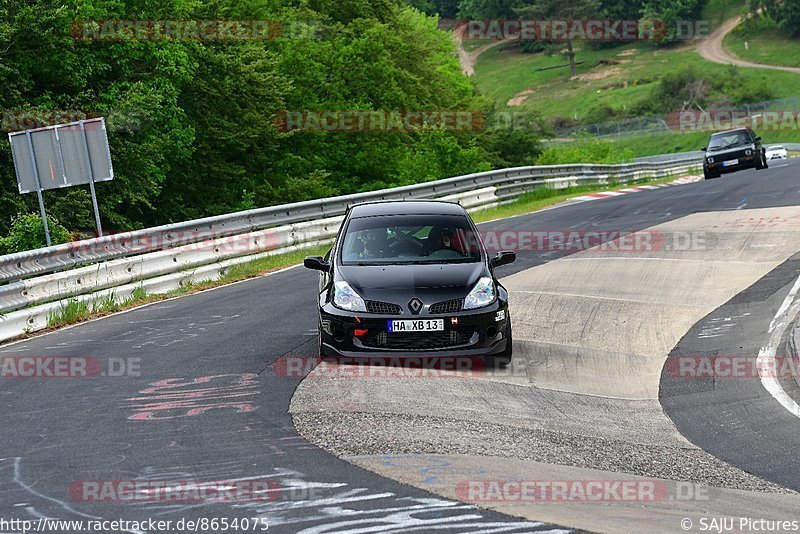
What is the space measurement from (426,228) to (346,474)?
5.19 meters

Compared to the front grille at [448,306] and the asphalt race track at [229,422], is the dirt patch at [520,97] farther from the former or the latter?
the front grille at [448,306]

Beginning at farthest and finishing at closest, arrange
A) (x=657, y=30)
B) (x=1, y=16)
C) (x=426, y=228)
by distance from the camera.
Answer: (x=657, y=30) → (x=1, y=16) → (x=426, y=228)

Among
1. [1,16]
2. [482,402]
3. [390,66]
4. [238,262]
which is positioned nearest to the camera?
[482,402]

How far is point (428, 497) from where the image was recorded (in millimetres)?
6562

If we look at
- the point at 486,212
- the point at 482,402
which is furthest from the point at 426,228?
the point at 486,212

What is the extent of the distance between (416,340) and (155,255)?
26.3 feet

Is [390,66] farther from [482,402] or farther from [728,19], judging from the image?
[728,19]

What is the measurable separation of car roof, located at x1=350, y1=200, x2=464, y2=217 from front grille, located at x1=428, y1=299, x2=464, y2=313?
5.79ft

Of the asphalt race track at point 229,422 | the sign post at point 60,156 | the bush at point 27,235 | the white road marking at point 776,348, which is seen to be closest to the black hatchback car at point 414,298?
the asphalt race track at point 229,422

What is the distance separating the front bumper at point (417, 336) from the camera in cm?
1048

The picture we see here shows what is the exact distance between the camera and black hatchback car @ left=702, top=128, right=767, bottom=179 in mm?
39188

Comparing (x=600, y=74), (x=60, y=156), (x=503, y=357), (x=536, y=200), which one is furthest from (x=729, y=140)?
(x=600, y=74)

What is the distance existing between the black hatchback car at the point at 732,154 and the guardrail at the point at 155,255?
15.0m

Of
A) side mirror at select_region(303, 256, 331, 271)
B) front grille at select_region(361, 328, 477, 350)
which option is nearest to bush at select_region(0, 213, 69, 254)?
side mirror at select_region(303, 256, 331, 271)
